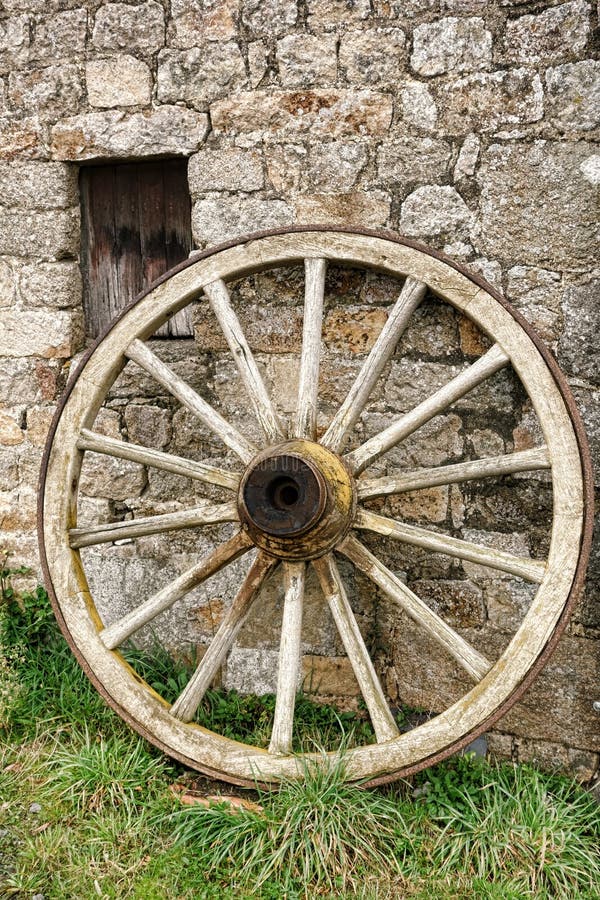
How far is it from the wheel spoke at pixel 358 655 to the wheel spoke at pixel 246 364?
47cm

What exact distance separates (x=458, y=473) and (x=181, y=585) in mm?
1002

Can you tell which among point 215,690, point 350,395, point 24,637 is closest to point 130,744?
point 215,690

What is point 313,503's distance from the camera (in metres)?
2.35

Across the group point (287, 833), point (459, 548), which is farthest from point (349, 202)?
point (287, 833)

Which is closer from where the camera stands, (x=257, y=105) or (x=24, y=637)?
(x=257, y=105)

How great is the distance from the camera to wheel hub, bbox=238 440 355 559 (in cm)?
235

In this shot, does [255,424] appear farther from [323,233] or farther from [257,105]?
[257,105]

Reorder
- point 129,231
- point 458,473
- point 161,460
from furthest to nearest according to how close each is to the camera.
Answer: point 129,231
point 161,460
point 458,473

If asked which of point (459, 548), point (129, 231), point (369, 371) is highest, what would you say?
point (129, 231)

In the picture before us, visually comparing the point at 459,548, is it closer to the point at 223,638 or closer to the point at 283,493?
the point at 283,493

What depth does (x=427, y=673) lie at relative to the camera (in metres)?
2.90

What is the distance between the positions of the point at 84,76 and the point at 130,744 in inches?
99.0

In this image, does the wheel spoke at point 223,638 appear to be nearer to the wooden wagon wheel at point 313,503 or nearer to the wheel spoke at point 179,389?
the wooden wagon wheel at point 313,503

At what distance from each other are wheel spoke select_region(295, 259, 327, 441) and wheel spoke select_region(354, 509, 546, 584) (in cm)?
34
